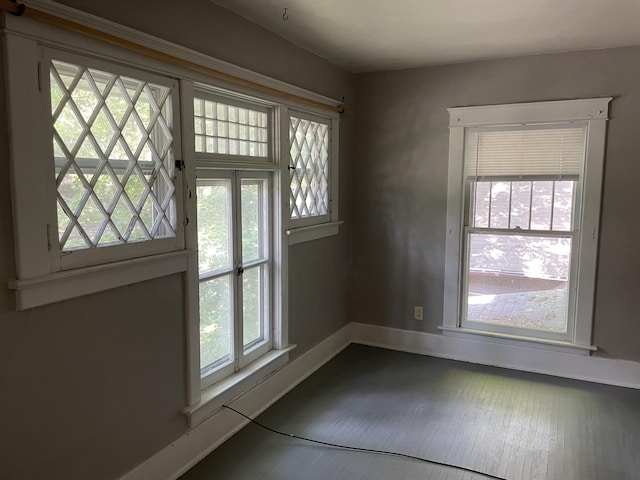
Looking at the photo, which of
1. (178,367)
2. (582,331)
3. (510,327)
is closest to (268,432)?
(178,367)

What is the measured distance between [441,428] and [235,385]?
1.25 meters

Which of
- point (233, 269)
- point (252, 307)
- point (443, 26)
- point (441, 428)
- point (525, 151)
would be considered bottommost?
point (441, 428)

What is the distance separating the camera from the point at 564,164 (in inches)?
141

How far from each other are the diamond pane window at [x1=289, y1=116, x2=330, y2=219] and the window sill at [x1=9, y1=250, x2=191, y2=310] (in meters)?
1.22

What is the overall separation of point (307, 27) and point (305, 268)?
1.64 metres

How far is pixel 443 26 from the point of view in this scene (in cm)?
293

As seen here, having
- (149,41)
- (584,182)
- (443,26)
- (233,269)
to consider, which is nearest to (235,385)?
(233,269)

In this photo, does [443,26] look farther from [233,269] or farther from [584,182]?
[233,269]

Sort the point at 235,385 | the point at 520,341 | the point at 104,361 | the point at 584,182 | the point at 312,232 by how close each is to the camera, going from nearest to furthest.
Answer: the point at 104,361 → the point at 235,385 → the point at 584,182 → the point at 312,232 → the point at 520,341

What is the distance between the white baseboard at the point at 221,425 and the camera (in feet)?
7.74

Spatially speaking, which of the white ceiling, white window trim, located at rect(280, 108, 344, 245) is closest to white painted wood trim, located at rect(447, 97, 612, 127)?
the white ceiling

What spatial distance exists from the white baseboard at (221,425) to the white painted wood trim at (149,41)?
183 cm

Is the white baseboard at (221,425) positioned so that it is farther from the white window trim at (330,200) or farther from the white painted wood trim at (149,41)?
the white painted wood trim at (149,41)

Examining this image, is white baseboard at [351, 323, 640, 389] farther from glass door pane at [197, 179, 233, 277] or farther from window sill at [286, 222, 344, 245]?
glass door pane at [197, 179, 233, 277]
